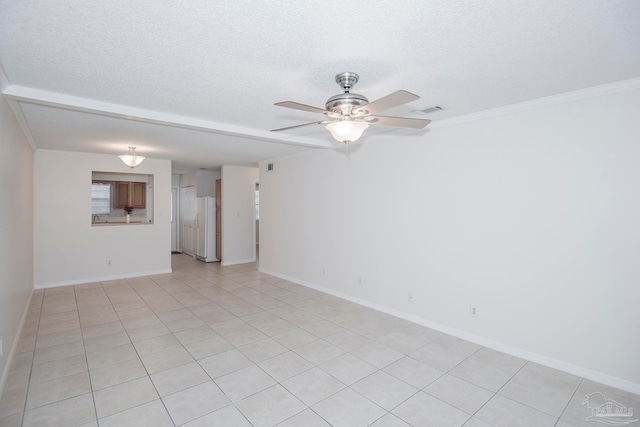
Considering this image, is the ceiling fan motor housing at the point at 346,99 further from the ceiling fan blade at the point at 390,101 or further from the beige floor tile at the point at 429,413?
the beige floor tile at the point at 429,413

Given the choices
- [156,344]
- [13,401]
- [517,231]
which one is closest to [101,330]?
[156,344]

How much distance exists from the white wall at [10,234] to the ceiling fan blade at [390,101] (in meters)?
2.83

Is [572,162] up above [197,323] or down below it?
above

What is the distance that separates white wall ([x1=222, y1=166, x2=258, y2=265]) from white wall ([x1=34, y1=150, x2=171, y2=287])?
1426 mm

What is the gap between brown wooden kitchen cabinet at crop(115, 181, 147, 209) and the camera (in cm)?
748

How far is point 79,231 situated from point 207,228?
2684 millimetres

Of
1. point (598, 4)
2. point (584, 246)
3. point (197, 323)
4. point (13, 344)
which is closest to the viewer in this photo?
point (598, 4)

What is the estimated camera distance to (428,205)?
3818mm

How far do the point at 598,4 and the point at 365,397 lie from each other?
2734mm

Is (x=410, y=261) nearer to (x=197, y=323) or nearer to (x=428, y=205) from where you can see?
(x=428, y=205)

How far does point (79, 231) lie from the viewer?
5.70 meters

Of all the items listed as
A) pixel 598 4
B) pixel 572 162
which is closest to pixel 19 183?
pixel 598 4

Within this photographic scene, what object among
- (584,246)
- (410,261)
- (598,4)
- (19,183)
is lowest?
(410,261)

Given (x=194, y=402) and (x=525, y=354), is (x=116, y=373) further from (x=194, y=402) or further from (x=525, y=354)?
(x=525, y=354)
